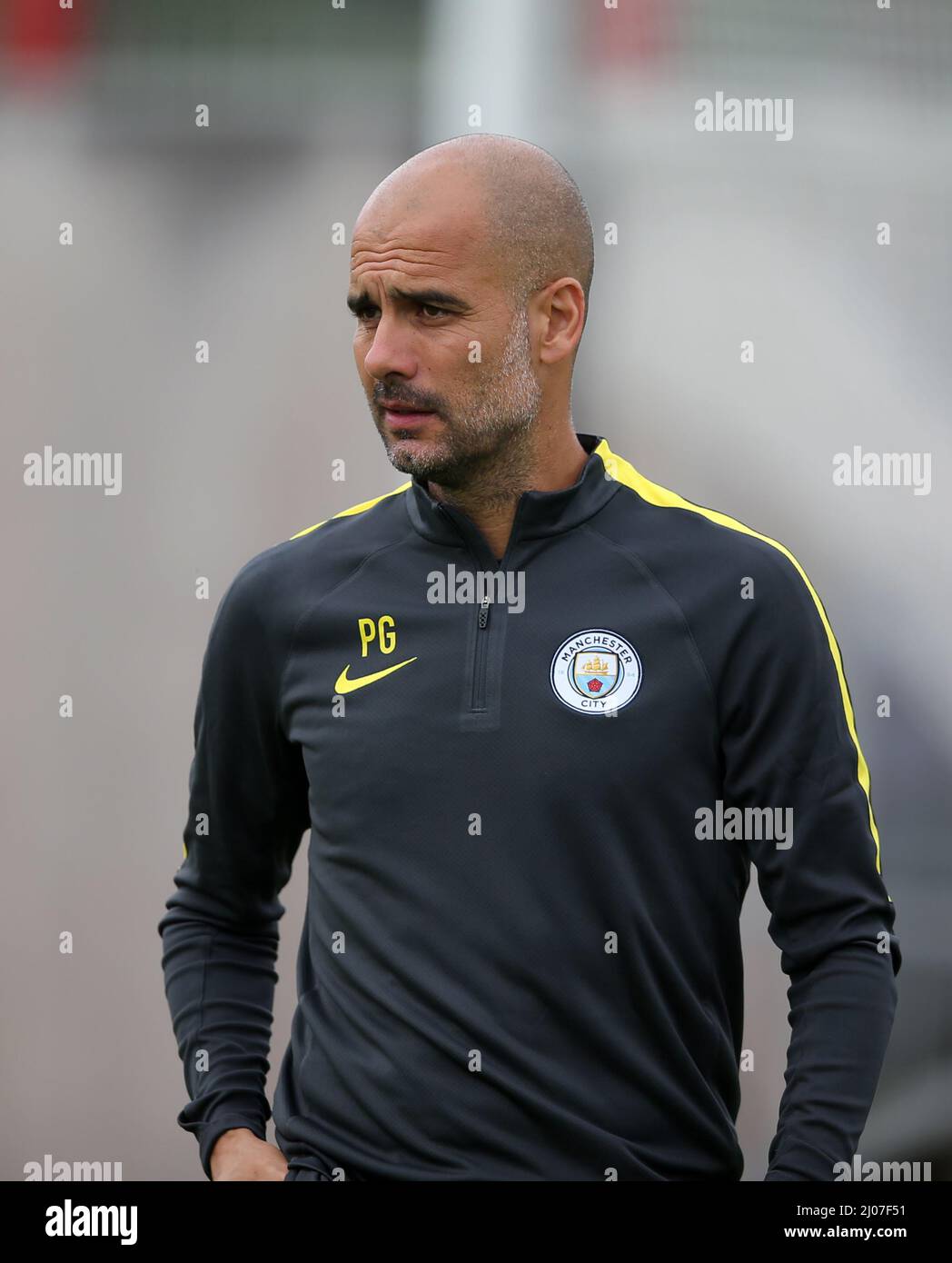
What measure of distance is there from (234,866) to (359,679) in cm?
31

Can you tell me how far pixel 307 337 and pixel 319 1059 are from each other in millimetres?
1853

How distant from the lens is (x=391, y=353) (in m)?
1.46

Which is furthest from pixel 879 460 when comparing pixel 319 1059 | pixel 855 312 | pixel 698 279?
pixel 319 1059

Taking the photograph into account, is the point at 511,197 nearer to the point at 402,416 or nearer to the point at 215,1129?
A: the point at 402,416

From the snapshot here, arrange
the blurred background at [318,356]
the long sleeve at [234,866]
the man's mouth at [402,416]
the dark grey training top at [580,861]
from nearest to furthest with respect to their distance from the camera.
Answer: the dark grey training top at [580,861] → the man's mouth at [402,416] → the long sleeve at [234,866] → the blurred background at [318,356]

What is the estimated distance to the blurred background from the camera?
111 inches

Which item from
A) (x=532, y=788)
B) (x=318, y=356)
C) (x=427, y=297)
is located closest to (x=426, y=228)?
(x=427, y=297)

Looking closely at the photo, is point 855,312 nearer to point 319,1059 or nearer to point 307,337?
point 307,337

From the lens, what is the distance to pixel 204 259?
2.99 m

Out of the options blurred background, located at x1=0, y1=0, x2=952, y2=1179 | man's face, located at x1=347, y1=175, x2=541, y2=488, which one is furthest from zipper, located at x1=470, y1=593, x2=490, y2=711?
blurred background, located at x1=0, y1=0, x2=952, y2=1179

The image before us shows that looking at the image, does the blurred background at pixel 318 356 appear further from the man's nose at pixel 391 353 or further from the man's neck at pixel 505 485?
the man's nose at pixel 391 353

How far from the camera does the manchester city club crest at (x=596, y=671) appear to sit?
1411 millimetres

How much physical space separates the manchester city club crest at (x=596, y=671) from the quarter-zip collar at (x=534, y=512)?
5.2 inches

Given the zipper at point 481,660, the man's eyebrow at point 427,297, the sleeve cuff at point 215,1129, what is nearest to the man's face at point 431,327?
the man's eyebrow at point 427,297
